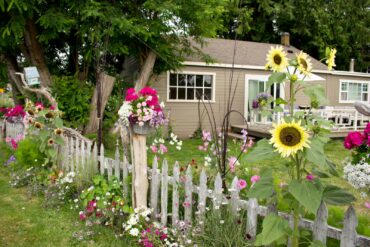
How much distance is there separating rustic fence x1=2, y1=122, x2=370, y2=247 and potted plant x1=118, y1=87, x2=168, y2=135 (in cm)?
41

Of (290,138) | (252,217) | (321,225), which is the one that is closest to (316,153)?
(290,138)

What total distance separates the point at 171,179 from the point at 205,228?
27.5 inches

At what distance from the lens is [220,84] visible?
556 inches

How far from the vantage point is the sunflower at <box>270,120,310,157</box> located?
1.87 meters

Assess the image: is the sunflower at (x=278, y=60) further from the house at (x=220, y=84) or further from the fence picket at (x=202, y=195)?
the house at (x=220, y=84)

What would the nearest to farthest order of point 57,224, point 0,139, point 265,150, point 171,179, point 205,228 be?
point 265,150
point 205,228
point 171,179
point 57,224
point 0,139

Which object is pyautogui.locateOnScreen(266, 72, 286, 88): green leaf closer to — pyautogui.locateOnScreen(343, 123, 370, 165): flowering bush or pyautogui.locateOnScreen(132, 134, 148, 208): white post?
pyautogui.locateOnScreen(343, 123, 370, 165): flowering bush

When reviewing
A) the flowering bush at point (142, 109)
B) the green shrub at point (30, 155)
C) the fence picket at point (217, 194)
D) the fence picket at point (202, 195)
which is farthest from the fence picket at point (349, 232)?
the green shrub at point (30, 155)

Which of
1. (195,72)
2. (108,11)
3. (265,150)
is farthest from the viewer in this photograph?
(195,72)

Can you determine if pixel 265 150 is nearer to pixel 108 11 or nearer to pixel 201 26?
pixel 108 11

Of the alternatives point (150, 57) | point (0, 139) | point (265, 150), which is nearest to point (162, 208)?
point (265, 150)

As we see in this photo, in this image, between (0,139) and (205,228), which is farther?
(0,139)

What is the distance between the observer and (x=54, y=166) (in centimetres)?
541

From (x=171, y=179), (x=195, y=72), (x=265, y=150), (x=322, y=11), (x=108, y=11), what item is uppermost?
(x=322, y=11)
